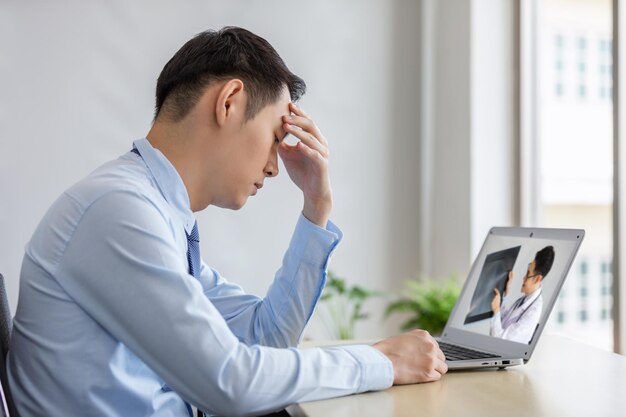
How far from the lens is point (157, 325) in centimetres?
95

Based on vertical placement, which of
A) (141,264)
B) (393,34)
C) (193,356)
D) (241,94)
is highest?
(393,34)

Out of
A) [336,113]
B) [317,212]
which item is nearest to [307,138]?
[317,212]

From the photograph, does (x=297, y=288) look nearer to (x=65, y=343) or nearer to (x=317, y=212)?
(x=317, y=212)

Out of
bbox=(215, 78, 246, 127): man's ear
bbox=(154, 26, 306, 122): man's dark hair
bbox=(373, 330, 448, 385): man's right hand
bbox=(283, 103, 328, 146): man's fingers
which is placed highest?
bbox=(154, 26, 306, 122): man's dark hair

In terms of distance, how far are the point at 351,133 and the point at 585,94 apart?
1.09 meters

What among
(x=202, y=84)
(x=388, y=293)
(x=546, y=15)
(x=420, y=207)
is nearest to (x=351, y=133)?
(x=420, y=207)

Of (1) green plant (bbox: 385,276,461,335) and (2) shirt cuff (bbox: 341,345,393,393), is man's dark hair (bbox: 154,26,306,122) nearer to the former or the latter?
(2) shirt cuff (bbox: 341,345,393,393)

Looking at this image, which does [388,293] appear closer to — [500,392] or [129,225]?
[500,392]

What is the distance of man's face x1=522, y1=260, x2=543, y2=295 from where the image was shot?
1359 mm

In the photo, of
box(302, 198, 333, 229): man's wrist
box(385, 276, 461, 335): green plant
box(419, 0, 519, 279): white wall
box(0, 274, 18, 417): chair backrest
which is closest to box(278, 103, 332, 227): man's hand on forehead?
box(302, 198, 333, 229): man's wrist

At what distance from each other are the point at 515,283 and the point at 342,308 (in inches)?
86.9

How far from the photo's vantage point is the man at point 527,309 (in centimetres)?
133

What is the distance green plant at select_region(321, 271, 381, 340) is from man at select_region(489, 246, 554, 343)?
202 centimetres

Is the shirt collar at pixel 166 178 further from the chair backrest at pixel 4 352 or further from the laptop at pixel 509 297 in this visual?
the laptop at pixel 509 297
